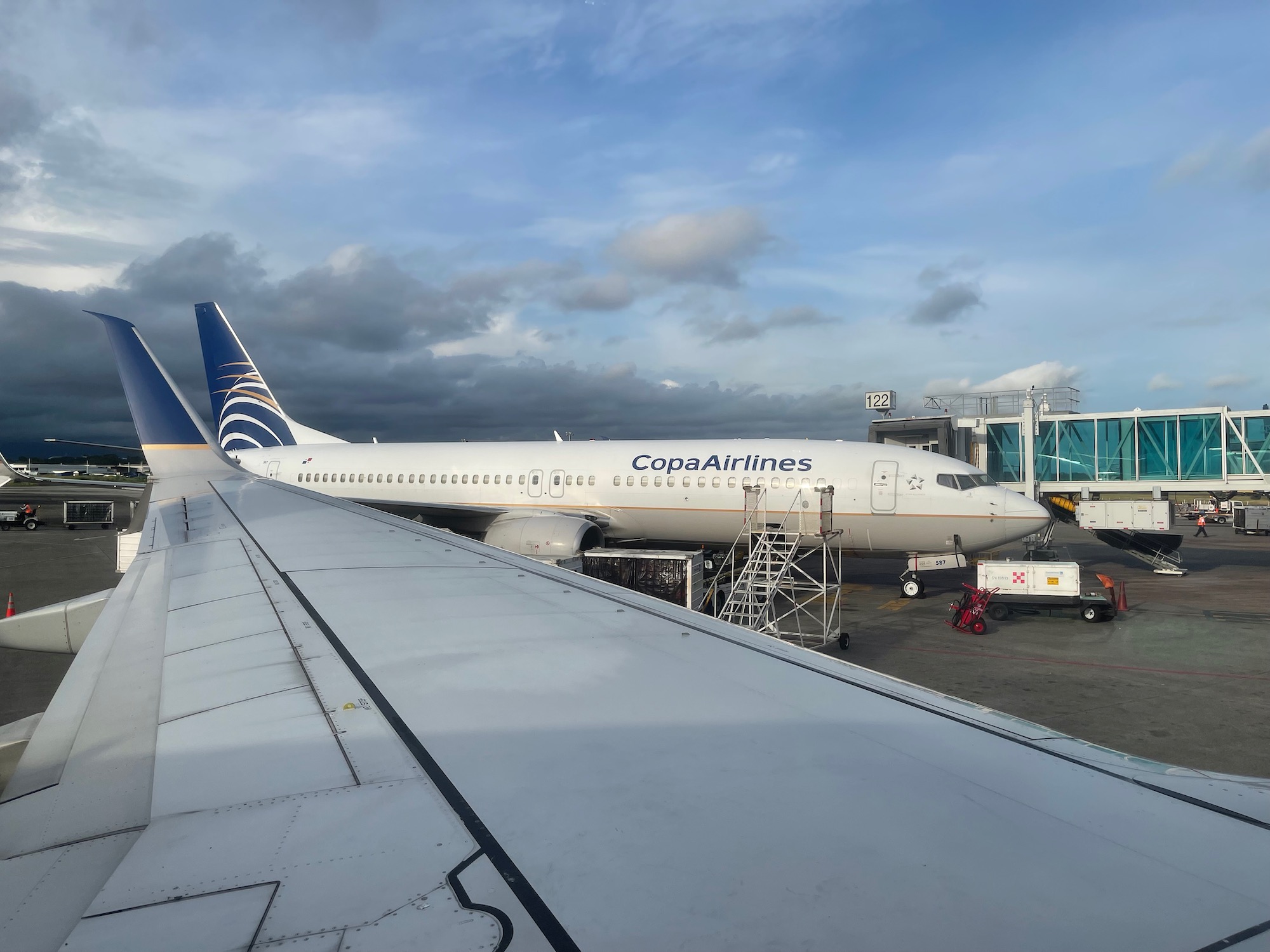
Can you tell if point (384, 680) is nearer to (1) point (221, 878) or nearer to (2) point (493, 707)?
(2) point (493, 707)

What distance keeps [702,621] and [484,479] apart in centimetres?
1658

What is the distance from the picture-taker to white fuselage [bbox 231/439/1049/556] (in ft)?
Result: 53.1

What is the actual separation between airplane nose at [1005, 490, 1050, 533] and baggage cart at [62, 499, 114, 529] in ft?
130

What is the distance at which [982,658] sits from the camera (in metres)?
11.8

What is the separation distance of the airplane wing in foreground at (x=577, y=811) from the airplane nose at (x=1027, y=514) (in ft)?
48.0

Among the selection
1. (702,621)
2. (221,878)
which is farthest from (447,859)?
(702,621)

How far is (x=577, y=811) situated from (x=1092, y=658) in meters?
12.8

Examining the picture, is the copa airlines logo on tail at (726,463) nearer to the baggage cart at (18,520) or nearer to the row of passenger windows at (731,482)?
the row of passenger windows at (731,482)

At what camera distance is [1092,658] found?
11.8 metres

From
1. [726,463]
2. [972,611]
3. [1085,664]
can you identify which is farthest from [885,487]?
[1085,664]

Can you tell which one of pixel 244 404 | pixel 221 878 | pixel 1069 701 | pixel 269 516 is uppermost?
pixel 244 404

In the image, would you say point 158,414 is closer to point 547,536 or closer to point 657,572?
point 547,536

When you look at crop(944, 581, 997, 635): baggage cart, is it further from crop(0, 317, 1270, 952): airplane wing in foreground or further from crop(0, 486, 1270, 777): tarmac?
crop(0, 317, 1270, 952): airplane wing in foreground

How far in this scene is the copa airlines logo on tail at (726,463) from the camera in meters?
17.1
